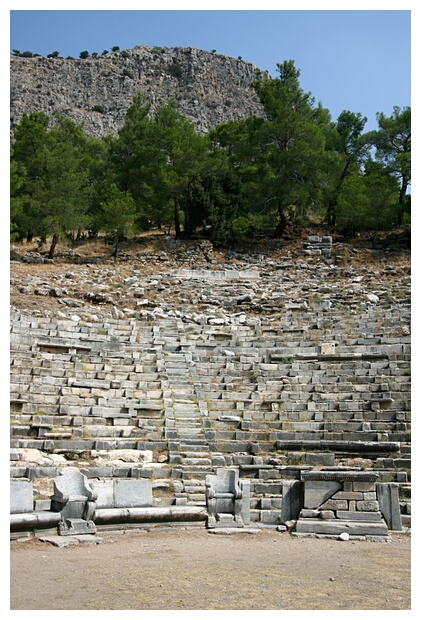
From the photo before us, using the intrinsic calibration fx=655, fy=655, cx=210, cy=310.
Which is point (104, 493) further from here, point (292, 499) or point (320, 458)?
point (320, 458)

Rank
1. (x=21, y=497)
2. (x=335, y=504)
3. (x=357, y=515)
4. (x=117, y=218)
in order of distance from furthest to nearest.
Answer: (x=117, y=218), (x=335, y=504), (x=357, y=515), (x=21, y=497)

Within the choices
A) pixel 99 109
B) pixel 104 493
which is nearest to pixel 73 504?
pixel 104 493

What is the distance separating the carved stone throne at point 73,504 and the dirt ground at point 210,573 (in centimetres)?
31

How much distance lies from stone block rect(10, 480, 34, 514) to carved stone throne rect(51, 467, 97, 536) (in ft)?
0.96

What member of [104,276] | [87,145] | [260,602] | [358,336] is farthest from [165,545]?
[87,145]

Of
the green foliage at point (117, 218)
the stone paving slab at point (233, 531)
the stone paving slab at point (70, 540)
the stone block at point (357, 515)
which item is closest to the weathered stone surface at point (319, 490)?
the stone block at point (357, 515)

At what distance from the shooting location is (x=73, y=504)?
810 cm

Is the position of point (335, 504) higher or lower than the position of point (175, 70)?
lower

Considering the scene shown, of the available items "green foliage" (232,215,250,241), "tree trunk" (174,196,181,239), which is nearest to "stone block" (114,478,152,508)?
"green foliage" (232,215,250,241)

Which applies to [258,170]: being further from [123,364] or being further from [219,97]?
[219,97]

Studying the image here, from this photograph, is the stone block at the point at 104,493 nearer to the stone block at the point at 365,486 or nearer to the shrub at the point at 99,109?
the stone block at the point at 365,486

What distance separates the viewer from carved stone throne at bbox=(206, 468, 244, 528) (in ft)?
29.3

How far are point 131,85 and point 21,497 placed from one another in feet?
274

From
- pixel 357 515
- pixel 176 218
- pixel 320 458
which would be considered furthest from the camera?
pixel 176 218
